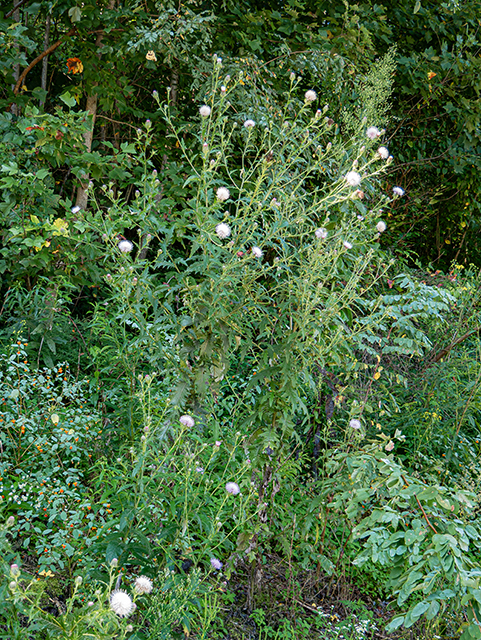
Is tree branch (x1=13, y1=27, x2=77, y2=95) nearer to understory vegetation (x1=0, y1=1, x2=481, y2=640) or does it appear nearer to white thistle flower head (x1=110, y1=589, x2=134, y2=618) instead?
understory vegetation (x1=0, y1=1, x2=481, y2=640)

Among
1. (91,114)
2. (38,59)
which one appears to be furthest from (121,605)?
(38,59)

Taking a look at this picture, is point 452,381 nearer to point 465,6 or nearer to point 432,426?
point 432,426

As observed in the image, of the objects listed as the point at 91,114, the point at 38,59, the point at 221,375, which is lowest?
the point at 221,375

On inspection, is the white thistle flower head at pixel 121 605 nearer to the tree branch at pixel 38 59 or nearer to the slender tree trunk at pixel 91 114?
the slender tree trunk at pixel 91 114

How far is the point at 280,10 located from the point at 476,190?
298cm

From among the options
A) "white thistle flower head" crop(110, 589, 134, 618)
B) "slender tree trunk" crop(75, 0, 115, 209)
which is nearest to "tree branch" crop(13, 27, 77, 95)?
"slender tree trunk" crop(75, 0, 115, 209)

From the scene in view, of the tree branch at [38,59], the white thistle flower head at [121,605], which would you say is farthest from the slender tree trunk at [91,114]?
the white thistle flower head at [121,605]

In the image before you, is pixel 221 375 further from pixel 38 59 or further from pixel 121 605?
pixel 38 59

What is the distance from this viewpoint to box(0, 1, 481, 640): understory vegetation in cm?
194

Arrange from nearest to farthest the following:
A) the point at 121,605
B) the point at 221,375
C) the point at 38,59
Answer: the point at 121,605 → the point at 221,375 → the point at 38,59

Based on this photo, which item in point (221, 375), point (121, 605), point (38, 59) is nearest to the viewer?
point (121, 605)

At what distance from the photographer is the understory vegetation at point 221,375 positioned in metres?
1.94

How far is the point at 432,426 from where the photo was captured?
3547mm

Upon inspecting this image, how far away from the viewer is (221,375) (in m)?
2.30
